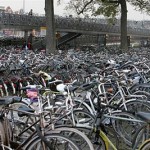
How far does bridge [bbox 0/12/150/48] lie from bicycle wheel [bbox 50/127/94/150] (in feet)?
79.5

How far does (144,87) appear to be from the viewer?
21.7ft

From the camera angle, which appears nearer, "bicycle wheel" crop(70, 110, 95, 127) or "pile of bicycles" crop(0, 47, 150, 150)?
"pile of bicycles" crop(0, 47, 150, 150)

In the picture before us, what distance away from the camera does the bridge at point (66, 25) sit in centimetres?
2847

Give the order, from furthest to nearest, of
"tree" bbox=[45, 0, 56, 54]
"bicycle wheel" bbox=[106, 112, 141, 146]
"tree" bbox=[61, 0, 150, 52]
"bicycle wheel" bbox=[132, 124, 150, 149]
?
1. "tree" bbox=[61, 0, 150, 52]
2. "tree" bbox=[45, 0, 56, 54]
3. "bicycle wheel" bbox=[106, 112, 141, 146]
4. "bicycle wheel" bbox=[132, 124, 150, 149]

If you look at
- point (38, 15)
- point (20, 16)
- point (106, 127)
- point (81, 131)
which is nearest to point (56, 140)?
point (81, 131)

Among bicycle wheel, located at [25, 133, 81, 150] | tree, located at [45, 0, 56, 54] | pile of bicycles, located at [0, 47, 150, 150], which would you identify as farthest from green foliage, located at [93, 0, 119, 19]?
bicycle wheel, located at [25, 133, 81, 150]

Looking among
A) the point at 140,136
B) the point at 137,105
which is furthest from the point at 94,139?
the point at 137,105

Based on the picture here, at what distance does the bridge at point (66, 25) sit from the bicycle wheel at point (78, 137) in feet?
79.5

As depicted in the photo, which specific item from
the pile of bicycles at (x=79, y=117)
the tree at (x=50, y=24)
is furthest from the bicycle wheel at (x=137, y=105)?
the tree at (x=50, y=24)

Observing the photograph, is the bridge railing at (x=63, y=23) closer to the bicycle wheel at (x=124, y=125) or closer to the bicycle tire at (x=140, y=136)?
the bicycle wheel at (x=124, y=125)

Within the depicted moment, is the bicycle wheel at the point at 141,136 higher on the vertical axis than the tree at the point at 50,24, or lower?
lower

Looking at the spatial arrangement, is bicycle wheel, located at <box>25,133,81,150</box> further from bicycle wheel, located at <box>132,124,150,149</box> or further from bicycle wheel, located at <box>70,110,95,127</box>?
bicycle wheel, located at <box>70,110,95,127</box>

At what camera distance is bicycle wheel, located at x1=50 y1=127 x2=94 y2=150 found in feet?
12.7

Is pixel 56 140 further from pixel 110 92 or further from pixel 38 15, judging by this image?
pixel 38 15
